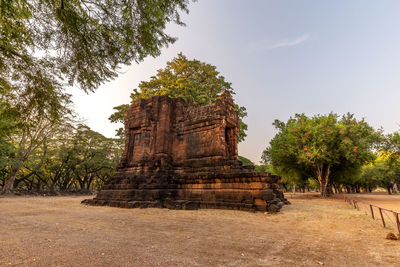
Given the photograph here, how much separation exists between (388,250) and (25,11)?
26.6 ft

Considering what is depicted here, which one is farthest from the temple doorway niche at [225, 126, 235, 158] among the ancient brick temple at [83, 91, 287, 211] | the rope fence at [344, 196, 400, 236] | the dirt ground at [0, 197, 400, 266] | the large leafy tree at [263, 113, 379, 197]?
the large leafy tree at [263, 113, 379, 197]

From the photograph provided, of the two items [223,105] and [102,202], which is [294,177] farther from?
[102,202]

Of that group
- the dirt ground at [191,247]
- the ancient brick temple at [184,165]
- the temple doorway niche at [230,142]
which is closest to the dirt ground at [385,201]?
the ancient brick temple at [184,165]

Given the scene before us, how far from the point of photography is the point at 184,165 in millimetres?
11406

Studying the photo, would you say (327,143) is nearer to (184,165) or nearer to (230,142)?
(230,142)

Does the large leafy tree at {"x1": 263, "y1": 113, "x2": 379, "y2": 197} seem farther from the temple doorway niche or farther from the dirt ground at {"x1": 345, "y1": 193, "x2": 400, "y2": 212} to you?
the temple doorway niche

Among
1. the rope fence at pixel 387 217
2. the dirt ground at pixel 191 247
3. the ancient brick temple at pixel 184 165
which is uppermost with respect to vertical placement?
the ancient brick temple at pixel 184 165

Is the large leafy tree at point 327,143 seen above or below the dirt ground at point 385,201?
above

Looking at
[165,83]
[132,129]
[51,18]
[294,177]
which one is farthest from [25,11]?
[294,177]

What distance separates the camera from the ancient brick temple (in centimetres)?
843

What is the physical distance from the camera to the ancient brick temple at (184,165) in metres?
8.43

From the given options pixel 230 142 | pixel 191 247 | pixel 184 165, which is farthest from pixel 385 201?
pixel 191 247

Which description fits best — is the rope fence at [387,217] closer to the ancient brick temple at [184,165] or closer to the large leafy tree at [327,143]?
the ancient brick temple at [184,165]

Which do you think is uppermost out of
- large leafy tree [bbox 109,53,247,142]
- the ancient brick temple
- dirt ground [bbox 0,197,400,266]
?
large leafy tree [bbox 109,53,247,142]
